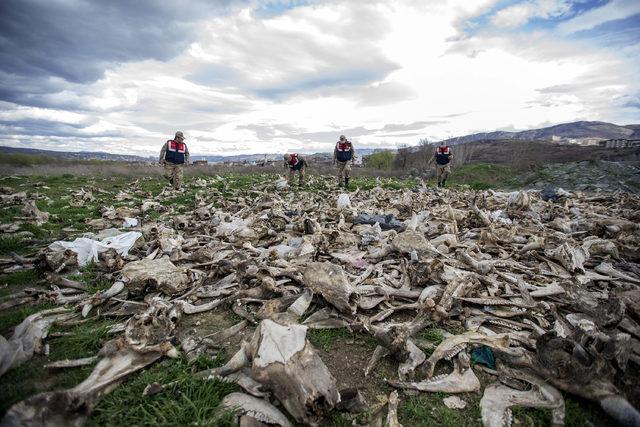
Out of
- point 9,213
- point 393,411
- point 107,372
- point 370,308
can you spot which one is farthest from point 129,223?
point 393,411

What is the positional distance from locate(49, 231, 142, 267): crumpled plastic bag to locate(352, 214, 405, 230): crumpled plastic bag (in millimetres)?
4487

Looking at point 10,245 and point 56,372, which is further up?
point 10,245

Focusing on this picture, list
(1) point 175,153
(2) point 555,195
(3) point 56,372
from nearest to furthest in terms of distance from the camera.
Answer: (3) point 56,372, (2) point 555,195, (1) point 175,153

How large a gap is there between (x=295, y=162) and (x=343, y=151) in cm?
254

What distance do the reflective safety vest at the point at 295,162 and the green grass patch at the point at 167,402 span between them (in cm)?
1393

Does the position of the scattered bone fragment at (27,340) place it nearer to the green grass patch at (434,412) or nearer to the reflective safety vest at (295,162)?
the green grass patch at (434,412)

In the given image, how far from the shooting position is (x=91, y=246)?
16.3ft

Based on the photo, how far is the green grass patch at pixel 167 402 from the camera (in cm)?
204

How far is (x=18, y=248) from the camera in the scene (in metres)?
5.61

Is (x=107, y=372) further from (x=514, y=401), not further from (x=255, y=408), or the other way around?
(x=514, y=401)

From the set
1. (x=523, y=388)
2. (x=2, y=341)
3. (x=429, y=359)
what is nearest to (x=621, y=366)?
(x=523, y=388)

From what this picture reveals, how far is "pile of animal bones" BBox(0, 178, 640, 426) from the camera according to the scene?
2170 mm

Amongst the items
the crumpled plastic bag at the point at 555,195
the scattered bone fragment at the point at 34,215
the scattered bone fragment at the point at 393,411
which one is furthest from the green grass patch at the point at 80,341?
the crumpled plastic bag at the point at 555,195

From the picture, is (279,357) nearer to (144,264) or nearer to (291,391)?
(291,391)
